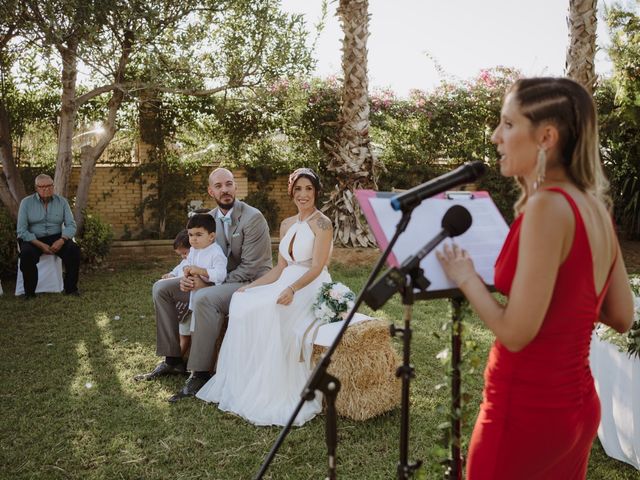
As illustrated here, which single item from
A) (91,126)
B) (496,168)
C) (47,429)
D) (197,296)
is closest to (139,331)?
(197,296)

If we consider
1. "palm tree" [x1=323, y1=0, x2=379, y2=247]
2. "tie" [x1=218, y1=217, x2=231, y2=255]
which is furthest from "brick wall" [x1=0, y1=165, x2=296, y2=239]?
"tie" [x1=218, y1=217, x2=231, y2=255]

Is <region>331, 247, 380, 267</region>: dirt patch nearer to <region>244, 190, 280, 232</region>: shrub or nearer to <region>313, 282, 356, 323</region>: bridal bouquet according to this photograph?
<region>244, 190, 280, 232</region>: shrub

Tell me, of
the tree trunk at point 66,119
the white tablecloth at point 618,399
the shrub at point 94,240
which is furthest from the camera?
the shrub at point 94,240

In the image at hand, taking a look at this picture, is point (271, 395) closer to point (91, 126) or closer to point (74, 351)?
point (74, 351)

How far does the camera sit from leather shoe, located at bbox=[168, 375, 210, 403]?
16.1 ft

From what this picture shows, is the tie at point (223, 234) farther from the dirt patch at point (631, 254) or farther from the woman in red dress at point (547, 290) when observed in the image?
the dirt patch at point (631, 254)

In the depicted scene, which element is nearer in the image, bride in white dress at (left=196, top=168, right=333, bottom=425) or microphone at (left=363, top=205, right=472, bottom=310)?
microphone at (left=363, top=205, right=472, bottom=310)

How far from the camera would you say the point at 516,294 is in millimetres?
1606

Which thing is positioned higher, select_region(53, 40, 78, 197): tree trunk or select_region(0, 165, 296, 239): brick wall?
select_region(53, 40, 78, 197): tree trunk

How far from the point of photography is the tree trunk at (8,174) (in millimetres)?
10484

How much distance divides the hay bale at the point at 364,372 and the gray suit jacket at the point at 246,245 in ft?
4.35

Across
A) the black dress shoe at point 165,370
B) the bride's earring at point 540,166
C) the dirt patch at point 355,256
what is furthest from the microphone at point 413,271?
the dirt patch at point 355,256

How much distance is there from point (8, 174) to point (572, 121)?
1089 centimetres

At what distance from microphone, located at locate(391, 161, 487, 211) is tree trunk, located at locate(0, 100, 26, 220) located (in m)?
10.3
